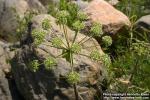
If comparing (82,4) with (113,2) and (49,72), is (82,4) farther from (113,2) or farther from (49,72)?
(49,72)

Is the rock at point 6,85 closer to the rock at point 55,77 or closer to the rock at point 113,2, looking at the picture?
the rock at point 55,77

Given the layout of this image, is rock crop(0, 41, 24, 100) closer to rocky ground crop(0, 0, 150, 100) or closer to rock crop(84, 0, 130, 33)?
rocky ground crop(0, 0, 150, 100)

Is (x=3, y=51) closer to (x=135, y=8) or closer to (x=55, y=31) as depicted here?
(x=55, y=31)

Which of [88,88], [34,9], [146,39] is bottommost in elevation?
[88,88]

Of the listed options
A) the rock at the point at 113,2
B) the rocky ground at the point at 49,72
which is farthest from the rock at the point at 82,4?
the rocky ground at the point at 49,72

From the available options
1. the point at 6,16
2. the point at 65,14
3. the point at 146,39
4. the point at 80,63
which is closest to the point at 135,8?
the point at 146,39

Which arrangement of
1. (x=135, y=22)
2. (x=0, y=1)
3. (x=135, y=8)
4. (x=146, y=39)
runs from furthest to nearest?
(x=0, y=1) < (x=135, y=8) < (x=135, y=22) < (x=146, y=39)

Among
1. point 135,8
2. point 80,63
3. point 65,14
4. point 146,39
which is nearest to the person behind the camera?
point 65,14
